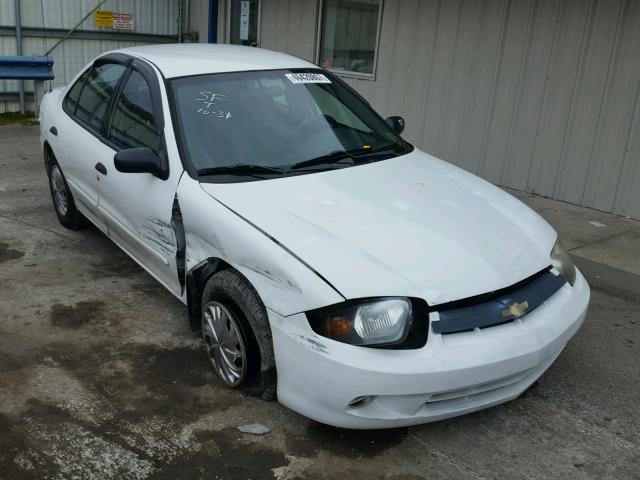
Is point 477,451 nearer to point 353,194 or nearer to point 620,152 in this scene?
point 353,194

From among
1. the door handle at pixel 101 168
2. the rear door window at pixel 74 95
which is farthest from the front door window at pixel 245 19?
the door handle at pixel 101 168

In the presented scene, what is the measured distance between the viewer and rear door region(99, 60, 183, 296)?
3.82 m

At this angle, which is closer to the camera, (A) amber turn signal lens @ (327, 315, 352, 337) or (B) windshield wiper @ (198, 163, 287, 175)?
(A) amber turn signal lens @ (327, 315, 352, 337)

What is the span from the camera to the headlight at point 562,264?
11.3 ft

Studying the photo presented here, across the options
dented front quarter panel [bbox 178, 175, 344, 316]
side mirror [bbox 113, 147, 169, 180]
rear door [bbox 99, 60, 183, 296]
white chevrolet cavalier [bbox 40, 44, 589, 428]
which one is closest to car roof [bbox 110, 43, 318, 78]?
white chevrolet cavalier [bbox 40, 44, 589, 428]

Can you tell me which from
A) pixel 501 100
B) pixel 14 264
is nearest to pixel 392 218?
pixel 14 264

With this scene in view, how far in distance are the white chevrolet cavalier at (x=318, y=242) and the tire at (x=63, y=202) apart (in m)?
0.75

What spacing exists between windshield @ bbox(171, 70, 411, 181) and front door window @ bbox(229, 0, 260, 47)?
6.62 meters

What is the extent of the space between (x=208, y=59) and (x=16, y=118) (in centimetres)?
719

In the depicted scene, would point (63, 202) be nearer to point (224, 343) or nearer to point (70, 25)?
point (224, 343)

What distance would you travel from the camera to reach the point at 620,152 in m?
6.57

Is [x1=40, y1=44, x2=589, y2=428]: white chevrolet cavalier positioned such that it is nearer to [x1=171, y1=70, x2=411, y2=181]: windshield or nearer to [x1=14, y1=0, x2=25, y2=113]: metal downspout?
[x1=171, y1=70, x2=411, y2=181]: windshield

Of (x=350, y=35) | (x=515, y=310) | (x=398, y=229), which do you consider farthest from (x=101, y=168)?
(x=350, y=35)

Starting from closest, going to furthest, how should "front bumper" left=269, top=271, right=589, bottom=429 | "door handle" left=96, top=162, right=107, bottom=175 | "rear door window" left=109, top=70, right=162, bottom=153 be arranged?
"front bumper" left=269, top=271, right=589, bottom=429
"rear door window" left=109, top=70, right=162, bottom=153
"door handle" left=96, top=162, right=107, bottom=175
